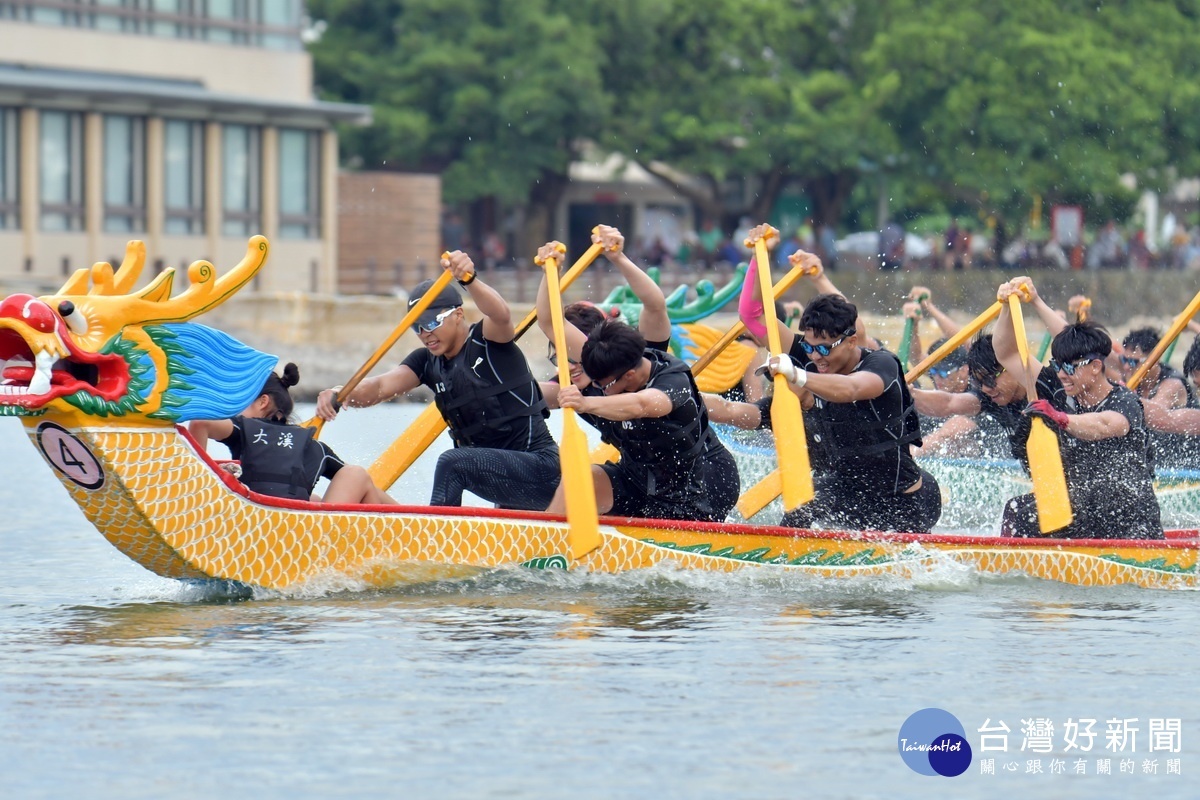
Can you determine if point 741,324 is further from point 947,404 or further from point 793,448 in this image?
point 947,404

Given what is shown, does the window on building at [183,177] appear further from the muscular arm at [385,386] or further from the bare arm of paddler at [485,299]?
the bare arm of paddler at [485,299]

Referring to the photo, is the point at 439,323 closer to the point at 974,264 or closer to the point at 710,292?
the point at 710,292

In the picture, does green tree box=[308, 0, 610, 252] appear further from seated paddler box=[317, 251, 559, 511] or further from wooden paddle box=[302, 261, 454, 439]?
seated paddler box=[317, 251, 559, 511]

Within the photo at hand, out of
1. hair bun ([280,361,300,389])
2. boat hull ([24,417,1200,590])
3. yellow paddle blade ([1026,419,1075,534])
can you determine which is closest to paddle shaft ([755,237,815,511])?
boat hull ([24,417,1200,590])

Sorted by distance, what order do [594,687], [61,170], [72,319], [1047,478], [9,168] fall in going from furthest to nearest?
[61,170]
[9,168]
[1047,478]
[72,319]
[594,687]

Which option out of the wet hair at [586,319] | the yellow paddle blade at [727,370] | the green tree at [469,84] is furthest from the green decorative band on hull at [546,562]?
the green tree at [469,84]

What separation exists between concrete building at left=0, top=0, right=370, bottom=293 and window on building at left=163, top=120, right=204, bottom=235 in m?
0.02

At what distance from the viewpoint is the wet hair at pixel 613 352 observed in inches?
385

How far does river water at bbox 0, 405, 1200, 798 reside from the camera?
705cm

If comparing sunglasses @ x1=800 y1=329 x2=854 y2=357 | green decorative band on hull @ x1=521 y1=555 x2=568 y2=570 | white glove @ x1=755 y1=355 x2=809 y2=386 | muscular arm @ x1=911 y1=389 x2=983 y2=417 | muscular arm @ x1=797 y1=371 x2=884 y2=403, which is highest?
sunglasses @ x1=800 y1=329 x2=854 y2=357

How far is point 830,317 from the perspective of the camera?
10.0 metres

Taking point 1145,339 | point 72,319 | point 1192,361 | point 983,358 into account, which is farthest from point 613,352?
point 1145,339

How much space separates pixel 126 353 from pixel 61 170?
25038 mm

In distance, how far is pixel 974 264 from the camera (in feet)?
131
